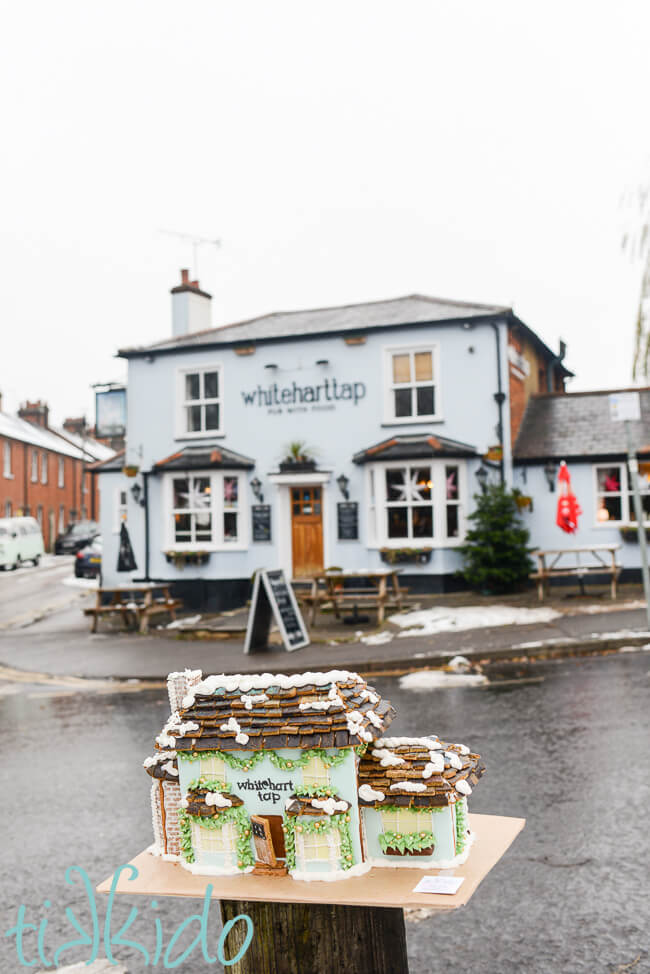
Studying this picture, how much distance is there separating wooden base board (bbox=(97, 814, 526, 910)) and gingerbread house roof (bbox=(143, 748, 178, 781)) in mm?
235

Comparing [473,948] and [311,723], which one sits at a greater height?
[311,723]

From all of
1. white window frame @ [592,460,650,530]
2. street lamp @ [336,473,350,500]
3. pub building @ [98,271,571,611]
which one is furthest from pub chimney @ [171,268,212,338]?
white window frame @ [592,460,650,530]

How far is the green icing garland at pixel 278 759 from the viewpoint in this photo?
7.91ft

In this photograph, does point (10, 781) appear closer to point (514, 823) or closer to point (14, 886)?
point (14, 886)

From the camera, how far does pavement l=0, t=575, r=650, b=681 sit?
11.5 m

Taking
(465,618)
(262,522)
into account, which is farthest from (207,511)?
(465,618)

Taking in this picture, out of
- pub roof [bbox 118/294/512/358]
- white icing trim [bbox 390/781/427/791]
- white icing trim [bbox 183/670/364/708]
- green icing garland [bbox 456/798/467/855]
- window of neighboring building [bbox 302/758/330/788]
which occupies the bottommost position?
green icing garland [bbox 456/798/467/855]

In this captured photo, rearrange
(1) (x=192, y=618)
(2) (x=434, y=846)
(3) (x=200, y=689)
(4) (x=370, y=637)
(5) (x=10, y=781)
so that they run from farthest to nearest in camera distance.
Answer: (1) (x=192, y=618)
(4) (x=370, y=637)
(5) (x=10, y=781)
(3) (x=200, y=689)
(2) (x=434, y=846)

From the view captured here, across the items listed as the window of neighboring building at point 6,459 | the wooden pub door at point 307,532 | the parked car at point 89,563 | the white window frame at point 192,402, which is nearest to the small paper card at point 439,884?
the wooden pub door at point 307,532

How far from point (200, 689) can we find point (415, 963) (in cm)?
198

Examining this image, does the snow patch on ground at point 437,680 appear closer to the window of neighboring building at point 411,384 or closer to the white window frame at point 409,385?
the white window frame at point 409,385

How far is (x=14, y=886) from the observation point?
4.83m

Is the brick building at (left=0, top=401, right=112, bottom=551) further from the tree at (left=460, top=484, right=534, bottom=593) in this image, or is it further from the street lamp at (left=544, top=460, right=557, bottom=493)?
the street lamp at (left=544, top=460, right=557, bottom=493)

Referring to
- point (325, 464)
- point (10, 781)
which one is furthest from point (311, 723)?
point (325, 464)
